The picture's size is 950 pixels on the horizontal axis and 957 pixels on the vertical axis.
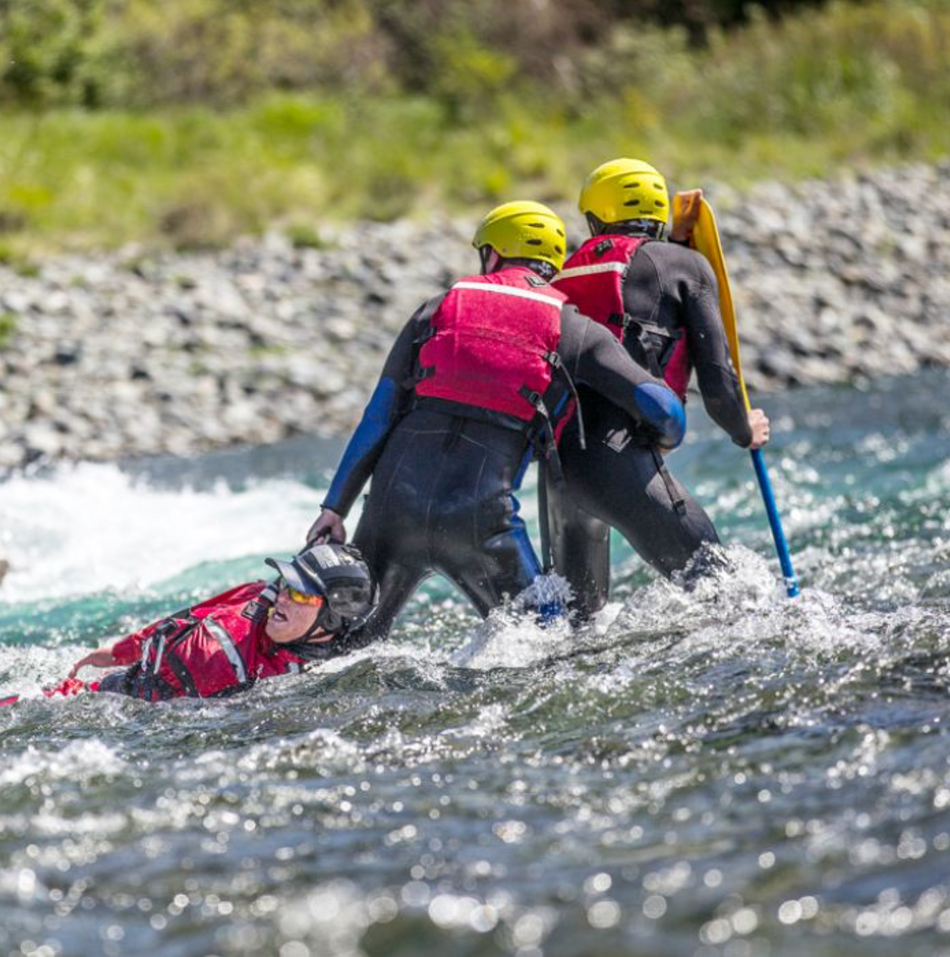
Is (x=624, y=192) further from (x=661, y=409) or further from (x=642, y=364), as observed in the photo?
(x=661, y=409)

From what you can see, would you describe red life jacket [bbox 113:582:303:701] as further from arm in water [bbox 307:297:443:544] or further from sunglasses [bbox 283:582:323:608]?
arm in water [bbox 307:297:443:544]

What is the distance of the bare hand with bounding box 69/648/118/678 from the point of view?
6.20 metres

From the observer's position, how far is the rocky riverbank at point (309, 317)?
1339cm

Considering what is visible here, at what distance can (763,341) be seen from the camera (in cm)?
1525

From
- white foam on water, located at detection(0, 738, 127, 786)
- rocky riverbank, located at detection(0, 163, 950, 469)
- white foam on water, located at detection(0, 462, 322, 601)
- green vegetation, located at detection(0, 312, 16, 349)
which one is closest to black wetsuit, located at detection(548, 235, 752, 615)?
white foam on water, located at detection(0, 738, 127, 786)

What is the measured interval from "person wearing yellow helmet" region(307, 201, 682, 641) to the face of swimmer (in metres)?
0.30

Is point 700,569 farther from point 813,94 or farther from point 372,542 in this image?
point 813,94

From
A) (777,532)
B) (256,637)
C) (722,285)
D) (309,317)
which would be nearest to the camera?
(256,637)

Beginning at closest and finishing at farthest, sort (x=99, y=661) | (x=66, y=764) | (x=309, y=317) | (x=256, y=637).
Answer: (x=66, y=764)
(x=256, y=637)
(x=99, y=661)
(x=309, y=317)

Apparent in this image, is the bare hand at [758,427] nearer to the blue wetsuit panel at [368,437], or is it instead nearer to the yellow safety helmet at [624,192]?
the yellow safety helmet at [624,192]

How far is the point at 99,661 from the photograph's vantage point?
245 inches

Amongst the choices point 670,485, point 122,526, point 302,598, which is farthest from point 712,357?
point 122,526

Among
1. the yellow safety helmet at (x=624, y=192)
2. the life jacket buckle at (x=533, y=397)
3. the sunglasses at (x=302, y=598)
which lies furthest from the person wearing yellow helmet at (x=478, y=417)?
the yellow safety helmet at (x=624, y=192)

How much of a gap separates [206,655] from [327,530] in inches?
26.1
